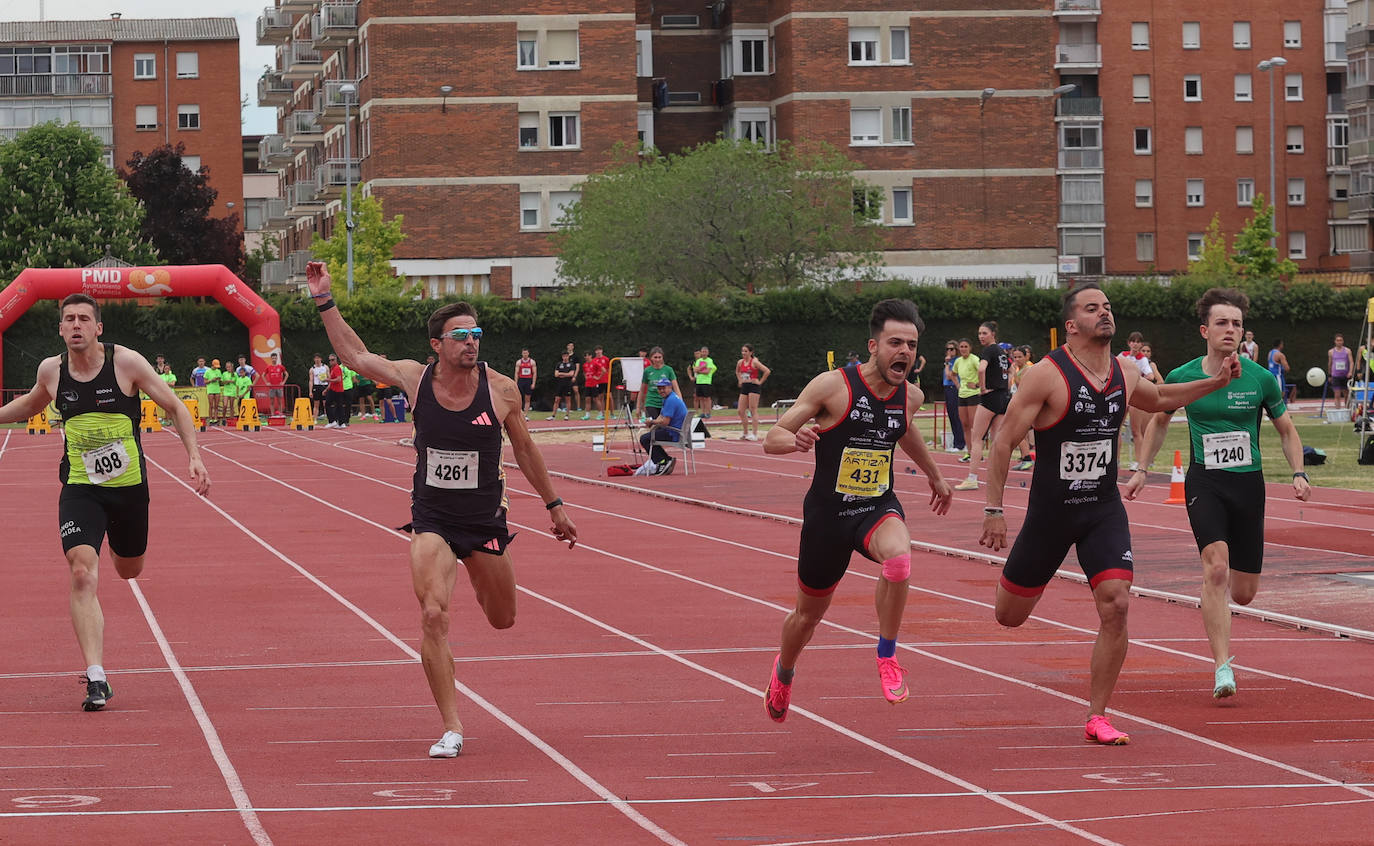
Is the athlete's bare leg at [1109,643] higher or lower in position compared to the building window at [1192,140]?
lower

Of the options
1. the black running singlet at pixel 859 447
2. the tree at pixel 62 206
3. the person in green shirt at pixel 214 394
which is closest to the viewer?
the black running singlet at pixel 859 447

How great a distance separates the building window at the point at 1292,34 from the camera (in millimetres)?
78875

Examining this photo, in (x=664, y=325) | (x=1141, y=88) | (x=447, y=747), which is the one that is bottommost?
(x=447, y=747)

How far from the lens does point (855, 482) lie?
8172 millimetres

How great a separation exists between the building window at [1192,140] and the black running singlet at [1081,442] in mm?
73219

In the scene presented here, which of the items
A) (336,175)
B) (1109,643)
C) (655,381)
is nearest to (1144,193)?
(336,175)

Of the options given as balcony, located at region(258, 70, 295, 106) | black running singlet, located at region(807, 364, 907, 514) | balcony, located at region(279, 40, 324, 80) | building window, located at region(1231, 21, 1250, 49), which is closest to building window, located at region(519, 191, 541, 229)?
balcony, located at region(279, 40, 324, 80)

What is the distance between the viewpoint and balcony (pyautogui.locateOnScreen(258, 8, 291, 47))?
8650 cm

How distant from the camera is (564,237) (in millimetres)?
62719

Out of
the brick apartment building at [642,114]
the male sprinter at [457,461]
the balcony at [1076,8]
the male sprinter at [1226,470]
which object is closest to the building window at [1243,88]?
the balcony at [1076,8]

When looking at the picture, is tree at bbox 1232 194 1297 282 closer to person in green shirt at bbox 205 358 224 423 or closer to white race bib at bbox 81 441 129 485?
person in green shirt at bbox 205 358 224 423

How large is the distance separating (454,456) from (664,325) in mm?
44039

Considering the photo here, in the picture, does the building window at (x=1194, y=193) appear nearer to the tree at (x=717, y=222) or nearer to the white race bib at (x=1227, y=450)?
the tree at (x=717, y=222)

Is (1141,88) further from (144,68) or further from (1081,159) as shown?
(144,68)
